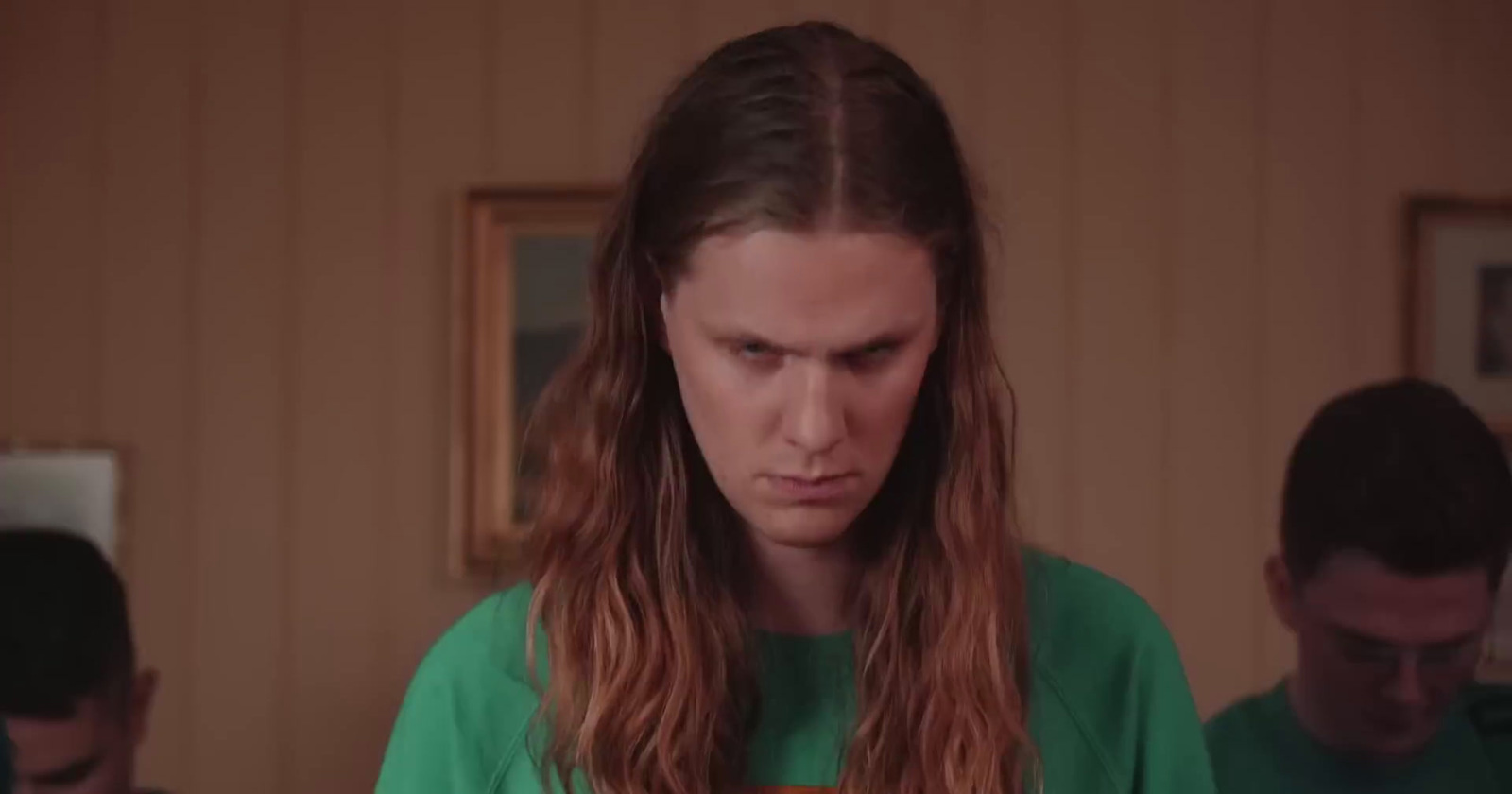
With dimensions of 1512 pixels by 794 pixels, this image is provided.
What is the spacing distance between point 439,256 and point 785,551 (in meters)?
0.57

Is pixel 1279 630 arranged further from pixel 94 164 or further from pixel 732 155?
pixel 94 164

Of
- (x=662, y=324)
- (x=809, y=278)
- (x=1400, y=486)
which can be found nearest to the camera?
(x=809, y=278)

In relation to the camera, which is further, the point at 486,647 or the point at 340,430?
the point at 340,430

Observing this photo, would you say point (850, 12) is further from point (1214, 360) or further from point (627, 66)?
point (1214, 360)

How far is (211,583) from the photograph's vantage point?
1.28m

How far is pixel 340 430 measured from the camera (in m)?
1.28

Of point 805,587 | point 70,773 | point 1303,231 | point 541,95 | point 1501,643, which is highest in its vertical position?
point 541,95

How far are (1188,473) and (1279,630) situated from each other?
0.16 m

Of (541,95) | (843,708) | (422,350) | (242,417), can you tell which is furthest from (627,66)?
(843,708)

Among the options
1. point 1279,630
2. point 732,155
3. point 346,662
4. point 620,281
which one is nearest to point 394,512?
point 346,662

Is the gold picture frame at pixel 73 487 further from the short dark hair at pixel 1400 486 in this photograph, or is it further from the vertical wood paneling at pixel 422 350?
the short dark hair at pixel 1400 486

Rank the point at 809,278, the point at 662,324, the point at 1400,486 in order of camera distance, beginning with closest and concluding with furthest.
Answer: the point at 809,278
the point at 662,324
the point at 1400,486

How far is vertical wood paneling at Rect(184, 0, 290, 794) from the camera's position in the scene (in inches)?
50.4

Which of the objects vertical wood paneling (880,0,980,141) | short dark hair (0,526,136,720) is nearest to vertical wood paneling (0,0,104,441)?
short dark hair (0,526,136,720)
